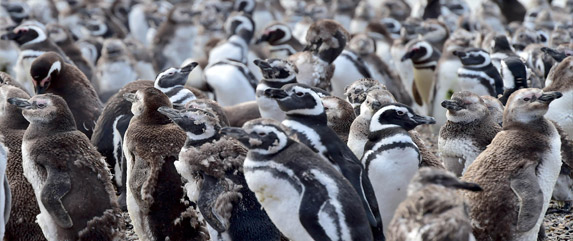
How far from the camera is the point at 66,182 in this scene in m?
5.80

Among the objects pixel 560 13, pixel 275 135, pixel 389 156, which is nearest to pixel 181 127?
pixel 275 135

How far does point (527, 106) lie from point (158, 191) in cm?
222

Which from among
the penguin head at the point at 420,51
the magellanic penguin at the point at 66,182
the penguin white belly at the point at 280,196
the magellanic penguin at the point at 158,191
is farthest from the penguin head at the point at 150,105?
the penguin head at the point at 420,51

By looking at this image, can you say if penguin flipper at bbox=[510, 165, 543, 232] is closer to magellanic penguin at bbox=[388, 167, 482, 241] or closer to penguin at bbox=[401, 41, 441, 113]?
magellanic penguin at bbox=[388, 167, 482, 241]

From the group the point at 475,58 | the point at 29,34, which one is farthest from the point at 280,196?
the point at 29,34

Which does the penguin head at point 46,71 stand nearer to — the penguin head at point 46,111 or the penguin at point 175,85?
the penguin at point 175,85

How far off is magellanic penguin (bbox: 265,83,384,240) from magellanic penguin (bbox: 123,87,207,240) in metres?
0.68

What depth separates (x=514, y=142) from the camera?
228 inches

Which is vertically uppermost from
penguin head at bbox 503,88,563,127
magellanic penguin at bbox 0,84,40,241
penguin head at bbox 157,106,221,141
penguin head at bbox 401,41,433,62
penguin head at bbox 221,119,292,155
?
penguin head at bbox 503,88,563,127

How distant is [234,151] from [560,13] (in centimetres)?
1284

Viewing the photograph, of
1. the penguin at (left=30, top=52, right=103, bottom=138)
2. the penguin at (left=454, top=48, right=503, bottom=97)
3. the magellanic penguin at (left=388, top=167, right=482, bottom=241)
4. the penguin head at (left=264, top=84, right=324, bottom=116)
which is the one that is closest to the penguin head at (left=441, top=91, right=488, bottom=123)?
the penguin head at (left=264, top=84, right=324, bottom=116)

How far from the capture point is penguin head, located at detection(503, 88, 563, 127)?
19.6 ft

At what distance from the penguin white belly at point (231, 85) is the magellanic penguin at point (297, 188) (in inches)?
201

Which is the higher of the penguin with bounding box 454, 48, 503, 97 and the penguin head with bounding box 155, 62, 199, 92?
the penguin head with bounding box 155, 62, 199, 92
